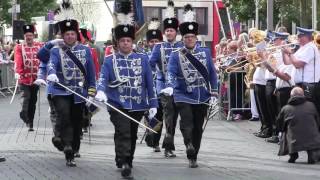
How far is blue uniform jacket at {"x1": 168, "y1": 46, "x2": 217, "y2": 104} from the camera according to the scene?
10.8m

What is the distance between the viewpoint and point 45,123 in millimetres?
17375

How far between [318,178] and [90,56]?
12.1ft

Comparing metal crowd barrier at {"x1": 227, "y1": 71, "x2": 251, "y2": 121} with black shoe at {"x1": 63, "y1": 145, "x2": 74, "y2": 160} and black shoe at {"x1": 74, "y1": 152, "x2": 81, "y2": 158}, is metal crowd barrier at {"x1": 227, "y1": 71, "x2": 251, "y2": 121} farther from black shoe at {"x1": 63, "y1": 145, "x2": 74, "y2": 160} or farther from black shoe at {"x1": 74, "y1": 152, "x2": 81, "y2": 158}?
black shoe at {"x1": 63, "y1": 145, "x2": 74, "y2": 160}

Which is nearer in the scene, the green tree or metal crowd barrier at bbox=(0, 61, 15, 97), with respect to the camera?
metal crowd barrier at bbox=(0, 61, 15, 97)

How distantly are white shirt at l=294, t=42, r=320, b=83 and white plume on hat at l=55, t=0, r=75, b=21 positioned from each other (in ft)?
12.0

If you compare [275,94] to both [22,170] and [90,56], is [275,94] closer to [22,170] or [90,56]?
[90,56]

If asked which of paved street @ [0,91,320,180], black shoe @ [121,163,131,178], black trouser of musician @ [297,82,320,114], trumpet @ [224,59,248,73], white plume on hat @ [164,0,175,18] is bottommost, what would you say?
paved street @ [0,91,320,180]

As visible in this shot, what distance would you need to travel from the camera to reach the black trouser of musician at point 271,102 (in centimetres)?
1412

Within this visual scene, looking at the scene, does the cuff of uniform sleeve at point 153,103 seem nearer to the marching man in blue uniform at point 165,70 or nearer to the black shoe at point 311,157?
the marching man in blue uniform at point 165,70

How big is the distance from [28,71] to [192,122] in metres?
5.86

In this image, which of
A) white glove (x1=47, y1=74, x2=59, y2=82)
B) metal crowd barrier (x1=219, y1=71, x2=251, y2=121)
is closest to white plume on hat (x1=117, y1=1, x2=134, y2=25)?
white glove (x1=47, y1=74, x2=59, y2=82)

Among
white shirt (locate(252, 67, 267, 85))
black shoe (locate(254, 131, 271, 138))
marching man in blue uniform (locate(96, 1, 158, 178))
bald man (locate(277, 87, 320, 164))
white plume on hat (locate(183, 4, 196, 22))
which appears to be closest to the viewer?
marching man in blue uniform (locate(96, 1, 158, 178))

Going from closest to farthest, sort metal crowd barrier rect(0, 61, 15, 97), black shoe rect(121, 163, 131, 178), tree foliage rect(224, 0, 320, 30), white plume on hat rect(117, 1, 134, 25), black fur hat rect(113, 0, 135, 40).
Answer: black shoe rect(121, 163, 131, 178), black fur hat rect(113, 0, 135, 40), white plume on hat rect(117, 1, 134, 25), tree foliage rect(224, 0, 320, 30), metal crowd barrier rect(0, 61, 15, 97)

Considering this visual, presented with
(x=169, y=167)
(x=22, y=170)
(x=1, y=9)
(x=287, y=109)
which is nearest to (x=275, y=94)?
(x=287, y=109)
